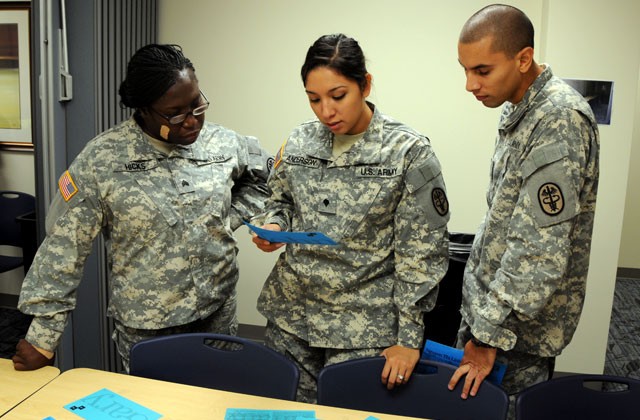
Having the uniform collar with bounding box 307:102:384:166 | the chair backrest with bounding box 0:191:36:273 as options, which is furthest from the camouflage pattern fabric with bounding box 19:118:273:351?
the chair backrest with bounding box 0:191:36:273

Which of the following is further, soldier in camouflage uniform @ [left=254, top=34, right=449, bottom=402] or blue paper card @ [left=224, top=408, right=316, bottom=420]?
soldier in camouflage uniform @ [left=254, top=34, right=449, bottom=402]

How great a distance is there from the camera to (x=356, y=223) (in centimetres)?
166

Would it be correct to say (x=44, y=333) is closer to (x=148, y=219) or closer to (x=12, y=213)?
(x=148, y=219)

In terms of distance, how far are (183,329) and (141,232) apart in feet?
1.22

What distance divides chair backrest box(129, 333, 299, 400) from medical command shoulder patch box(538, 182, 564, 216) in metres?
0.86

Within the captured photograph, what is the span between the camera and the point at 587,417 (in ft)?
5.19

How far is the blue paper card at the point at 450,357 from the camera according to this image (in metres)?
1.59

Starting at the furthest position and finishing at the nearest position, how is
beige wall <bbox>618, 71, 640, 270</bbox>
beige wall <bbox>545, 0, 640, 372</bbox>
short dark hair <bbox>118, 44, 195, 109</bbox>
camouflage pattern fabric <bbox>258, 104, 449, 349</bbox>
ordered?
beige wall <bbox>618, 71, 640, 270</bbox> → beige wall <bbox>545, 0, 640, 372</bbox> → short dark hair <bbox>118, 44, 195, 109</bbox> → camouflage pattern fabric <bbox>258, 104, 449, 349</bbox>

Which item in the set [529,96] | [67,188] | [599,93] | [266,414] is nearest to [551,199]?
[529,96]

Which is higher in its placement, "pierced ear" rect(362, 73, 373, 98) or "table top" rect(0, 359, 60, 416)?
"pierced ear" rect(362, 73, 373, 98)

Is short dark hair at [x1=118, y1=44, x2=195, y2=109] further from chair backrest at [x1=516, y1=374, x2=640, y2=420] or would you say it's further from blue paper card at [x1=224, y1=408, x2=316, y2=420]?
chair backrest at [x1=516, y1=374, x2=640, y2=420]

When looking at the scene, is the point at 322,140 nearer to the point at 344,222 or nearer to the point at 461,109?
the point at 344,222

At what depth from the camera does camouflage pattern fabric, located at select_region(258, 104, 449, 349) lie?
163 cm

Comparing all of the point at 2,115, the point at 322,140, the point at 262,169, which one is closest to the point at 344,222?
the point at 322,140
